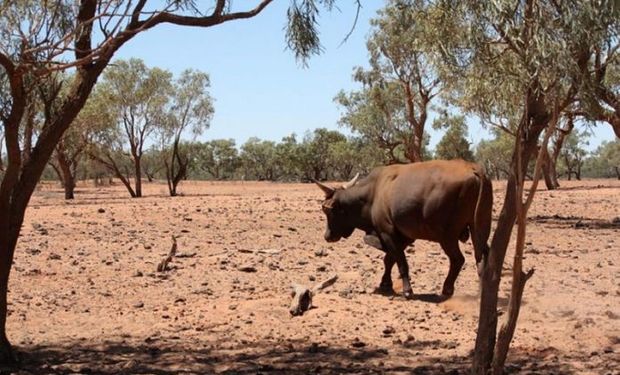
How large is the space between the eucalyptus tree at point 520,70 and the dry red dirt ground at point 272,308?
1.28 metres

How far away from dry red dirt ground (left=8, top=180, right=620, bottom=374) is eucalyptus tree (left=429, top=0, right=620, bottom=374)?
4.20ft

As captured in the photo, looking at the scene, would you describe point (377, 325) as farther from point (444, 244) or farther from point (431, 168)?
point (431, 168)

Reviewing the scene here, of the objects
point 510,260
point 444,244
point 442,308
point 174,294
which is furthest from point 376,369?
point 510,260

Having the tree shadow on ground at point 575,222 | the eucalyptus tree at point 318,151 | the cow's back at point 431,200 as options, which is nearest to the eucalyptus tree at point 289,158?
the eucalyptus tree at point 318,151

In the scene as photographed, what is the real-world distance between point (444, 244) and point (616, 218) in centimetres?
1126

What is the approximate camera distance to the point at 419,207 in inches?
403

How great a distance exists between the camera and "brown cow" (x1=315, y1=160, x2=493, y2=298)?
32.4ft

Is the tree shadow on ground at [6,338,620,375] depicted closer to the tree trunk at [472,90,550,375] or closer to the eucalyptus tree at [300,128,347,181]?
the tree trunk at [472,90,550,375]

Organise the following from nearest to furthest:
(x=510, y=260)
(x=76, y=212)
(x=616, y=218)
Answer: (x=510, y=260)
(x=616, y=218)
(x=76, y=212)

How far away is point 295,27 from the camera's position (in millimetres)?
8242

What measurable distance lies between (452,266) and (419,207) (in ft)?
2.92

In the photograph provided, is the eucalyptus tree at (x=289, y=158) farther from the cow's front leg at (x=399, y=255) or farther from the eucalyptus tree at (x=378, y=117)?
the cow's front leg at (x=399, y=255)

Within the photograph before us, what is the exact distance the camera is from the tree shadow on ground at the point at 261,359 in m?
6.79

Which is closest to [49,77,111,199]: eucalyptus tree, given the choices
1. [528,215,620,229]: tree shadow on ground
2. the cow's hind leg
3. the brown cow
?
[528,215,620,229]: tree shadow on ground
